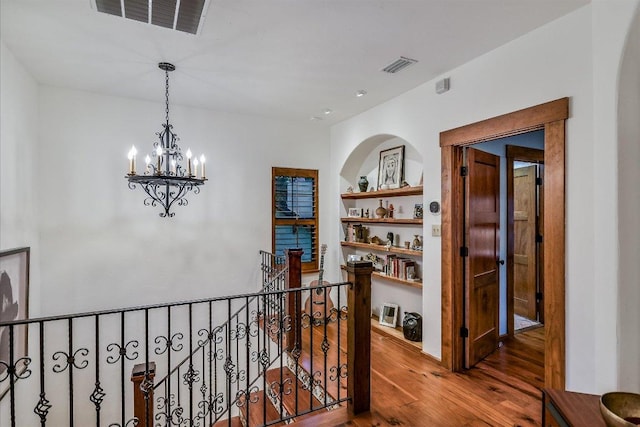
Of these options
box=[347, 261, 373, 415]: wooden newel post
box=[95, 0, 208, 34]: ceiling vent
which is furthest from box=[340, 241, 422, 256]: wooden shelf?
box=[95, 0, 208, 34]: ceiling vent

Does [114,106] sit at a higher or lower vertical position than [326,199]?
higher

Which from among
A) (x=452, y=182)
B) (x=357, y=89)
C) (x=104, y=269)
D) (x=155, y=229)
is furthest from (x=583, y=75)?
(x=104, y=269)

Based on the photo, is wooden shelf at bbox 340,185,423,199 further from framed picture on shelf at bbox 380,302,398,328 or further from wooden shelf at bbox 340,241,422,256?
framed picture on shelf at bbox 380,302,398,328

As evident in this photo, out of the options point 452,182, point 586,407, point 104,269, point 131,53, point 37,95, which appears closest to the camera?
point 586,407

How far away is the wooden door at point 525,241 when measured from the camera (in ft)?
15.6

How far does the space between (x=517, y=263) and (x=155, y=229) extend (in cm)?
524

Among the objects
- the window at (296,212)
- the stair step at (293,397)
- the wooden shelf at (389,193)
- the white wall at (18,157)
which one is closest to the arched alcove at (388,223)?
the wooden shelf at (389,193)

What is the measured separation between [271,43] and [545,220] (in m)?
2.61

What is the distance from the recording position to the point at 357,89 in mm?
3781

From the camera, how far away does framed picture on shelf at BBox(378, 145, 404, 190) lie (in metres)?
4.41

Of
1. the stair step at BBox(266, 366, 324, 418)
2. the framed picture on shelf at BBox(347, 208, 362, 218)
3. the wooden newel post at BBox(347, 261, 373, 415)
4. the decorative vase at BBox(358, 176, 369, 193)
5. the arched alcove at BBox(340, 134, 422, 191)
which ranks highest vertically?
the arched alcove at BBox(340, 134, 422, 191)

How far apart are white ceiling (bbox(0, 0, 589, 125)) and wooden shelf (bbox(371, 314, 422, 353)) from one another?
2849 mm

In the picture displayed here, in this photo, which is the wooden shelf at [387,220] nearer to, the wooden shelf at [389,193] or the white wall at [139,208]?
the wooden shelf at [389,193]

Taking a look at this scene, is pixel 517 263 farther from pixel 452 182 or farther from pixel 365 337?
pixel 365 337
